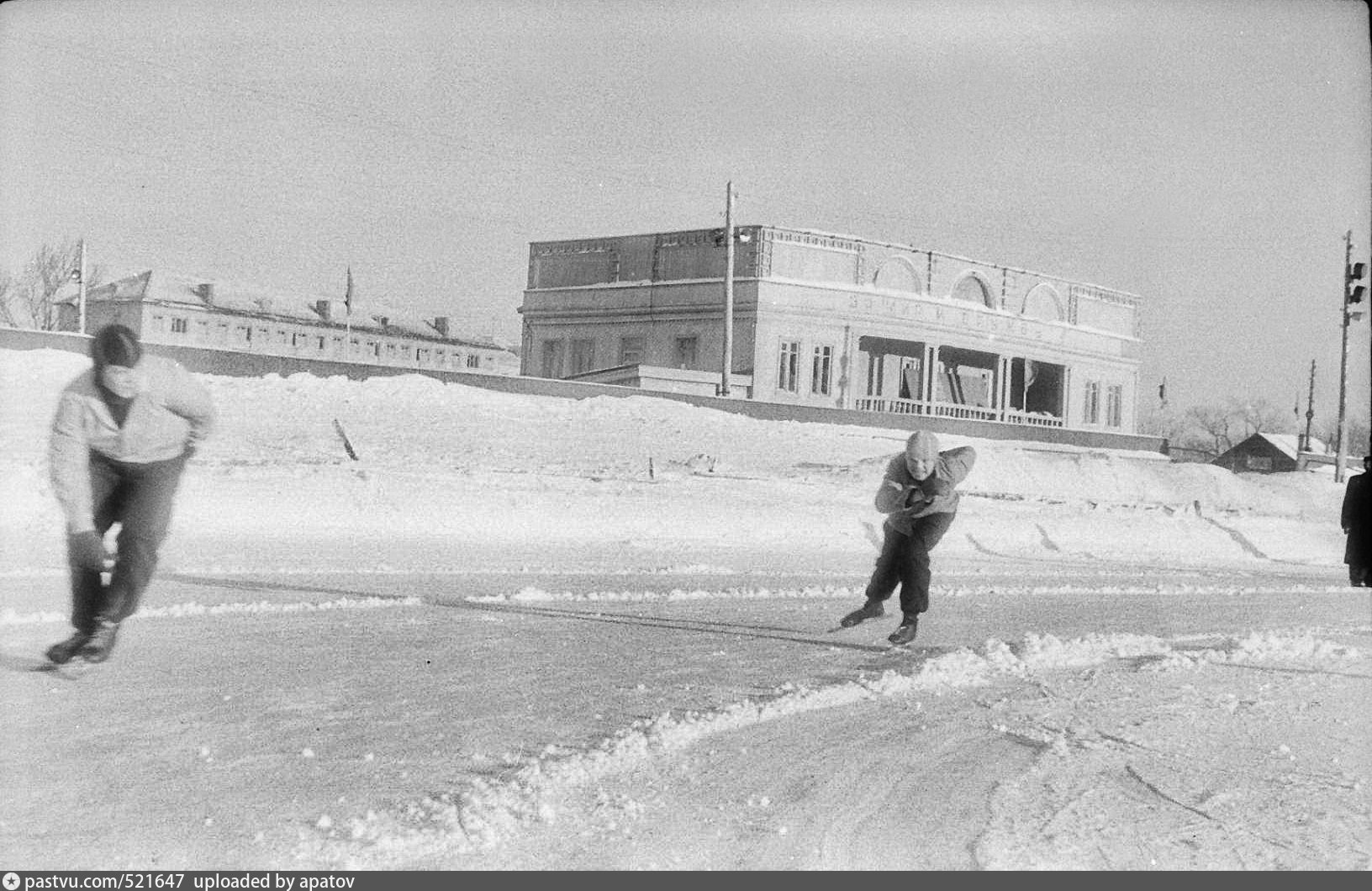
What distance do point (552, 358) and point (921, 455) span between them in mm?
33677

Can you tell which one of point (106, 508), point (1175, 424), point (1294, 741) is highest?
point (1175, 424)

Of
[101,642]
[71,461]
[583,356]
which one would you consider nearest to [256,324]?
[101,642]

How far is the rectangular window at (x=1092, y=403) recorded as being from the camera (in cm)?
4038

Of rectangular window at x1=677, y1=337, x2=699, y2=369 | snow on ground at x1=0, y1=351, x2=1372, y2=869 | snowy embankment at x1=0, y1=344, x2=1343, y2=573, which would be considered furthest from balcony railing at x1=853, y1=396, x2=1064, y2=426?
snow on ground at x1=0, y1=351, x2=1372, y2=869

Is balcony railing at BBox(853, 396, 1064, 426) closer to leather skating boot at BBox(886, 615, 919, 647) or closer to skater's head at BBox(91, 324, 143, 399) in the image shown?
leather skating boot at BBox(886, 615, 919, 647)

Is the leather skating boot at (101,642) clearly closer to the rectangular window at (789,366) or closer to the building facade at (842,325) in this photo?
the building facade at (842,325)

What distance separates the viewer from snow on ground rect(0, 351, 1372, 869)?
13.3 feet

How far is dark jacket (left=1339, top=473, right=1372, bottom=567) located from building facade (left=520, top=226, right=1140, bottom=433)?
27.5 meters

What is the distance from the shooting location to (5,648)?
643 centimetres

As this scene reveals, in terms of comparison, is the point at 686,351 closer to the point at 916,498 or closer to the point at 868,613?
the point at 868,613

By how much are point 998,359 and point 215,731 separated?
119 ft

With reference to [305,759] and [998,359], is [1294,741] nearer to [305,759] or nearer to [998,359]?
[305,759]

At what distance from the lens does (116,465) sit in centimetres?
565

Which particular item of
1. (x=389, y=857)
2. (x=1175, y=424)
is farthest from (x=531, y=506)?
(x=1175, y=424)
